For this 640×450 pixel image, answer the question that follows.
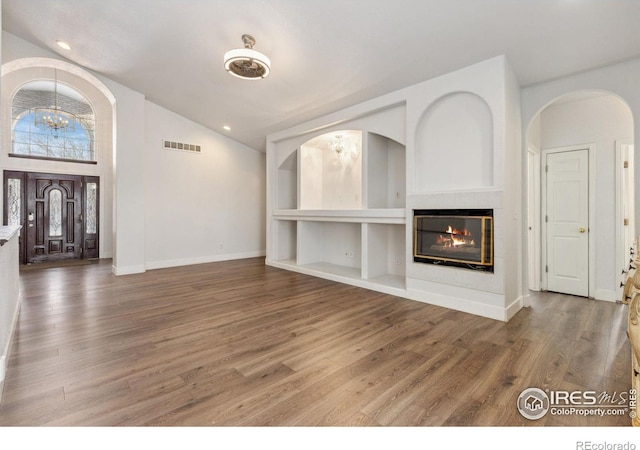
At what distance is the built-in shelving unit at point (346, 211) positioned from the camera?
5031 mm

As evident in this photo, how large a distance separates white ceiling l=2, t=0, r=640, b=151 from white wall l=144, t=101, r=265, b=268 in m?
1.38

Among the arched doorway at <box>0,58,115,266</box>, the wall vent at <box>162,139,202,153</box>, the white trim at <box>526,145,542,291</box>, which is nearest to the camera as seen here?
the white trim at <box>526,145,542,291</box>

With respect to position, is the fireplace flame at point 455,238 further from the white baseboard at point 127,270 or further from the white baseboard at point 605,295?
the white baseboard at point 127,270

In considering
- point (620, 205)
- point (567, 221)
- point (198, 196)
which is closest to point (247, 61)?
point (198, 196)

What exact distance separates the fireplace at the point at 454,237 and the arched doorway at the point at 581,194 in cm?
148

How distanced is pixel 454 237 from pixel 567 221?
6.80 feet

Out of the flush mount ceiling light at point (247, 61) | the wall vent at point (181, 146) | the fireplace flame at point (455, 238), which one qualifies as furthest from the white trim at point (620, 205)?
the wall vent at point (181, 146)

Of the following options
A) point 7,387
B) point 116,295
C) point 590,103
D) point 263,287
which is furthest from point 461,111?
point 116,295

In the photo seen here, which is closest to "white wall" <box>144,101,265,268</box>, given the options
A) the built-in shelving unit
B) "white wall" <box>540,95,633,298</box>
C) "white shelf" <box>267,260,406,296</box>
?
the built-in shelving unit

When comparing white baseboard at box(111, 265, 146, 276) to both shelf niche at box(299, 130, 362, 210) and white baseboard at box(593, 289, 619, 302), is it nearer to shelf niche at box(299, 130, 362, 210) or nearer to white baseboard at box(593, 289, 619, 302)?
shelf niche at box(299, 130, 362, 210)

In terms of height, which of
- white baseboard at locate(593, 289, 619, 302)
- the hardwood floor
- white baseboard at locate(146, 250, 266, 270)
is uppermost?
white baseboard at locate(146, 250, 266, 270)

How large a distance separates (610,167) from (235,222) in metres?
7.38

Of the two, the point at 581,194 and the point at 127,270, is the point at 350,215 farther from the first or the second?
the point at 127,270

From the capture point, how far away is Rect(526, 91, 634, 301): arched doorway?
4.02 m
